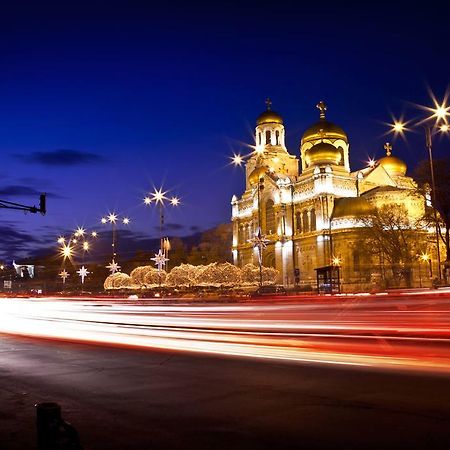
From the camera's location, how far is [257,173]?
3602 inches

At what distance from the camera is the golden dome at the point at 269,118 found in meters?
98.1

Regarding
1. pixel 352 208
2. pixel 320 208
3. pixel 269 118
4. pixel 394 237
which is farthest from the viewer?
pixel 269 118

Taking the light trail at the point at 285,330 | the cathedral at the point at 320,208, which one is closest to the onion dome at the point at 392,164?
the cathedral at the point at 320,208

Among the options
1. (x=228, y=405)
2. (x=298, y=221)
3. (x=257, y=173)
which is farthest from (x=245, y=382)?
(x=257, y=173)

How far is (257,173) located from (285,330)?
246ft

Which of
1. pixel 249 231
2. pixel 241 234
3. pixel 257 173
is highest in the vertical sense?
pixel 257 173

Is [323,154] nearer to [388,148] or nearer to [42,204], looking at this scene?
[388,148]

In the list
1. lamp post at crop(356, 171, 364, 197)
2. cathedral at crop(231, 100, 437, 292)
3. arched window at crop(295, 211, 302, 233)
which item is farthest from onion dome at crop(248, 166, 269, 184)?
lamp post at crop(356, 171, 364, 197)

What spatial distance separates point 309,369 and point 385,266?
5080cm

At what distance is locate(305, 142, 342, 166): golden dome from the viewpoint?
8156cm

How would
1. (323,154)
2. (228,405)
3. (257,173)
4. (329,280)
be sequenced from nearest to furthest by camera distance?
(228,405) → (329,280) → (323,154) → (257,173)

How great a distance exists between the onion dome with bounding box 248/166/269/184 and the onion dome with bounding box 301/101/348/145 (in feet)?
26.0

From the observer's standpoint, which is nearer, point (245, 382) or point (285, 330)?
point (245, 382)

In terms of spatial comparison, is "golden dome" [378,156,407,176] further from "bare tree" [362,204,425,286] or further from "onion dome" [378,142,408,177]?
"bare tree" [362,204,425,286]
